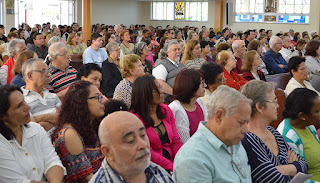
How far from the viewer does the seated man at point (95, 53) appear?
26.4 ft

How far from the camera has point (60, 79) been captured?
4902 millimetres

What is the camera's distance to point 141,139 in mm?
2113

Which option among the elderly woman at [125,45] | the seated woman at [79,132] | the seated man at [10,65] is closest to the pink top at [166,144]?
the seated woman at [79,132]

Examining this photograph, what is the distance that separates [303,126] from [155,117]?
1.27m

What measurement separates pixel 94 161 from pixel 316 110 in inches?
74.7

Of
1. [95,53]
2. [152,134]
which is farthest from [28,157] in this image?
[95,53]

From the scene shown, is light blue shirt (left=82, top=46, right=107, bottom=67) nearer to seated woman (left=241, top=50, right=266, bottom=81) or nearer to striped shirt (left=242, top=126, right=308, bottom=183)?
seated woman (left=241, top=50, right=266, bottom=81)

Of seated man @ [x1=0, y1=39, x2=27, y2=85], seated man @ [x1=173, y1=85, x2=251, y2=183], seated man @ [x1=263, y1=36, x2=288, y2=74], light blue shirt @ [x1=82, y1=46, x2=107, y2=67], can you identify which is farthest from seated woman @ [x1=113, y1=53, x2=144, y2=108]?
seated man @ [x1=263, y1=36, x2=288, y2=74]

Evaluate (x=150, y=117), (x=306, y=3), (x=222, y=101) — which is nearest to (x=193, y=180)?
(x=222, y=101)

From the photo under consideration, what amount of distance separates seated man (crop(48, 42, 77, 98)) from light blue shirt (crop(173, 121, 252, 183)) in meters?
2.65

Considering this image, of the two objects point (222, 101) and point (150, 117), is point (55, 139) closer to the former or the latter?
point (150, 117)

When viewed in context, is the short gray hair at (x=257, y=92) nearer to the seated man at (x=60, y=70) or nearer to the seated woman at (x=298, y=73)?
the seated man at (x=60, y=70)

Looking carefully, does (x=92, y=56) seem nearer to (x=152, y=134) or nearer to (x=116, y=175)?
(x=152, y=134)

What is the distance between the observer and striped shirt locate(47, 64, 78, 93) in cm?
482
